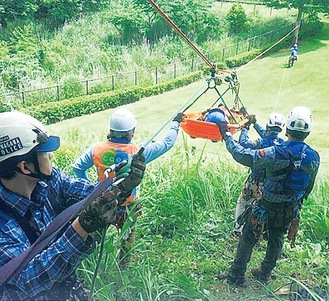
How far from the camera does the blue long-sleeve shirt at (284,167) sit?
213 centimetres

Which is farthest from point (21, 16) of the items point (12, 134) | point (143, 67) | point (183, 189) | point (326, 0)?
point (12, 134)

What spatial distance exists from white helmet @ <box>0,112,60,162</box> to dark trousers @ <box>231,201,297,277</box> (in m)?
1.47

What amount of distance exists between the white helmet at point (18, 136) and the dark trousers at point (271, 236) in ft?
4.83

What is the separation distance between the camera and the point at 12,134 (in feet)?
3.84

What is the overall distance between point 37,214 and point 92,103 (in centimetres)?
922

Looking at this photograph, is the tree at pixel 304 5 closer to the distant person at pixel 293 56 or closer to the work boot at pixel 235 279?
the distant person at pixel 293 56

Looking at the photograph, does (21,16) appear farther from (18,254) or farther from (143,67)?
(18,254)

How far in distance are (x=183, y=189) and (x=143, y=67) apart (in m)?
9.82

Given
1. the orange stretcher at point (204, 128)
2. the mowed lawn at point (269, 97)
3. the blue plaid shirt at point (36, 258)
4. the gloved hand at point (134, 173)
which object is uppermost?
the gloved hand at point (134, 173)

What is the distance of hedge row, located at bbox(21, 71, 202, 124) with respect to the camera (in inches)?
369

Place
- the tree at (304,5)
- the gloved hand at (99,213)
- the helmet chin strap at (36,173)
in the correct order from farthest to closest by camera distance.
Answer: the tree at (304,5) < the helmet chin strap at (36,173) < the gloved hand at (99,213)

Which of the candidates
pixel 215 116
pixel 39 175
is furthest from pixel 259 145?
pixel 39 175

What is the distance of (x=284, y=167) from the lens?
2154mm

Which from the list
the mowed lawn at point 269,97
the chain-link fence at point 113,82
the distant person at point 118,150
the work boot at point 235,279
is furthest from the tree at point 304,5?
the distant person at point 118,150
